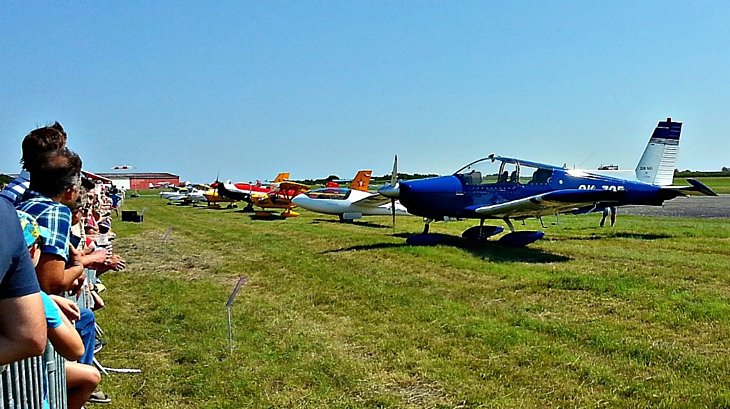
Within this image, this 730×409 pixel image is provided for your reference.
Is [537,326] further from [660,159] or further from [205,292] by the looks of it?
[660,159]

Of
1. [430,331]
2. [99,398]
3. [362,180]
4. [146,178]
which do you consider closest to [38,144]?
[99,398]

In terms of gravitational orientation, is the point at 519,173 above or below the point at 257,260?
above

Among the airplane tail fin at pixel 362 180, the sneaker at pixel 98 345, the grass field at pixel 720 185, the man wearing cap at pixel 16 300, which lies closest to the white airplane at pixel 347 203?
the airplane tail fin at pixel 362 180

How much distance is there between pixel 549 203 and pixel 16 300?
11315mm

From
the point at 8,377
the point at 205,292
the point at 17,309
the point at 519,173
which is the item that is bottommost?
the point at 205,292

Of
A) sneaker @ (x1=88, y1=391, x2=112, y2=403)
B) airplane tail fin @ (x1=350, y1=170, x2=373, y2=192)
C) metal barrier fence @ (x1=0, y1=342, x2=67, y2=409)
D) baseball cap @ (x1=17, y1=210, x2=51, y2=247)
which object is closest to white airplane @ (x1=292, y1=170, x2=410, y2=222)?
airplane tail fin @ (x1=350, y1=170, x2=373, y2=192)

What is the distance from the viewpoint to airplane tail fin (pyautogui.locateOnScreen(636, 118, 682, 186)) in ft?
56.4

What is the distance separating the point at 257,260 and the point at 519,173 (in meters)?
5.83

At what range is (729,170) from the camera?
120 m

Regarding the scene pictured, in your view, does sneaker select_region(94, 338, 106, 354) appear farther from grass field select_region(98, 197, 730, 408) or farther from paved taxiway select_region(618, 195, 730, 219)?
paved taxiway select_region(618, 195, 730, 219)

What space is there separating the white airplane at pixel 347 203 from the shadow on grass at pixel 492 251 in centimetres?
927

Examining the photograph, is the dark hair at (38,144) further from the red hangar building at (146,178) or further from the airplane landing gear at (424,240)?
the red hangar building at (146,178)

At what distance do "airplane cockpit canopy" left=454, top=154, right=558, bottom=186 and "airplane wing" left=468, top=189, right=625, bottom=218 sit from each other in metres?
0.58

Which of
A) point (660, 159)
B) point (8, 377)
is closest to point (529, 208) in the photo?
point (660, 159)
